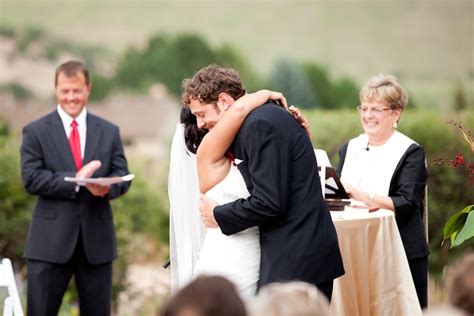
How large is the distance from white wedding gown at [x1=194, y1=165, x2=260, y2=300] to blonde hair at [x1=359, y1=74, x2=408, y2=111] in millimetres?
1816

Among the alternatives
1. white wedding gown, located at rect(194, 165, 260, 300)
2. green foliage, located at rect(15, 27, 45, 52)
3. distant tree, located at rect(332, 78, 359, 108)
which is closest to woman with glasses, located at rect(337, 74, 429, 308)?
white wedding gown, located at rect(194, 165, 260, 300)

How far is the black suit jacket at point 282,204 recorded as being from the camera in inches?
166

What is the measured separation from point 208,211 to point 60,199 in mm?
1946

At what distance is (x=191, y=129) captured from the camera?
476cm

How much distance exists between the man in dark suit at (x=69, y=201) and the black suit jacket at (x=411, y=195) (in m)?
1.76

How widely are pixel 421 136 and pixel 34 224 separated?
13.9 ft

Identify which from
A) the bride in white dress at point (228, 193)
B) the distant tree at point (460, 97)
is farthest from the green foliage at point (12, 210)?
the distant tree at point (460, 97)

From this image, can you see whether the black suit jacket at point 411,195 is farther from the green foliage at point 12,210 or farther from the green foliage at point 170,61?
the green foliage at point 170,61

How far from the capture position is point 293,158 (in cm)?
427

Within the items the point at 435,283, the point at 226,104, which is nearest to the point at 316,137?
the point at 435,283

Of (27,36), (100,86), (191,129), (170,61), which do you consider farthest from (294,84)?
(191,129)

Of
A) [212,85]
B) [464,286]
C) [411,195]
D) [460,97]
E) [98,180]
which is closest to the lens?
[464,286]

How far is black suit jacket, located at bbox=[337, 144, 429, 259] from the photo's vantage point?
587cm

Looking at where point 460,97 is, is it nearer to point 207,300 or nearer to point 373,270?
point 373,270
